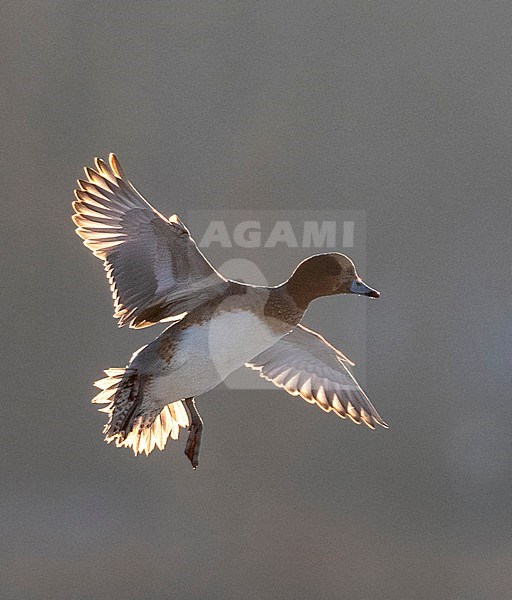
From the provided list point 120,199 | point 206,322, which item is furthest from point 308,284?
point 120,199

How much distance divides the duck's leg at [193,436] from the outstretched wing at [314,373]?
134 mm

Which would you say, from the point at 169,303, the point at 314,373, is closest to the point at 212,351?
the point at 169,303

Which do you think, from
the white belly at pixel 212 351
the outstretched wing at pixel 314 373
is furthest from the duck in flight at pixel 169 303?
the outstretched wing at pixel 314 373

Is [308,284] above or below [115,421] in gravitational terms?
above

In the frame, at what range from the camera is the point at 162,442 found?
1087 mm

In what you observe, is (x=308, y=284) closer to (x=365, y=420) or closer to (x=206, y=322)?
(x=206, y=322)

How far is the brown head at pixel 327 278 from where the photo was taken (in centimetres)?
91

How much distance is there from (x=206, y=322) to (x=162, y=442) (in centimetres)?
18

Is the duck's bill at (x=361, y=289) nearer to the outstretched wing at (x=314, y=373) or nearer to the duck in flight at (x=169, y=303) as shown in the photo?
the duck in flight at (x=169, y=303)

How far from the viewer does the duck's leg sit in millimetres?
925

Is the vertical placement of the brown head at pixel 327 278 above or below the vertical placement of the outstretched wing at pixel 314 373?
above

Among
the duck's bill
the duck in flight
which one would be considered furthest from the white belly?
the duck's bill

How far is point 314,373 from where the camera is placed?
1.15 meters

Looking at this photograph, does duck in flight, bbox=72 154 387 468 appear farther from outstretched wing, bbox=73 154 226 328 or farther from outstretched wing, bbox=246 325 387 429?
outstretched wing, bbox=246 325 387 429
